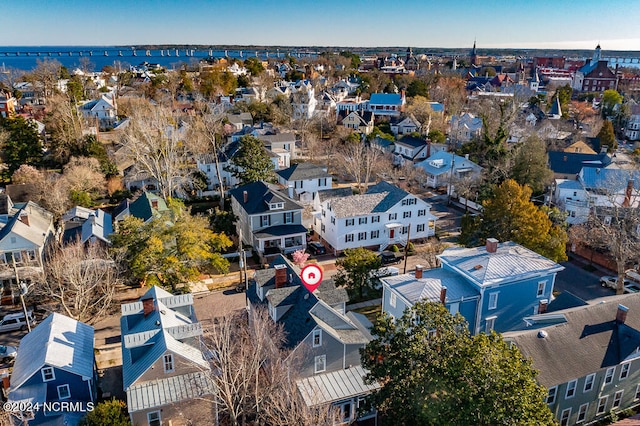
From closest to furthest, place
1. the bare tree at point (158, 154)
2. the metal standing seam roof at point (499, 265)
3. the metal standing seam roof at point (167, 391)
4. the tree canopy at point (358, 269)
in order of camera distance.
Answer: the metal standing seam roof at point (167, 391) → the metal standing seam roof at point (499, 265) → the tree canopy at point (358, 269) → the bare tree at point (158, 154)

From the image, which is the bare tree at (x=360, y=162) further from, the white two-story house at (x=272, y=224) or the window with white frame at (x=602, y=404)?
the window with white frame at (x=602, y=404)

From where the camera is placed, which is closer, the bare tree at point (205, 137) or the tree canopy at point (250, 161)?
the tree canopy at point (250, 161)

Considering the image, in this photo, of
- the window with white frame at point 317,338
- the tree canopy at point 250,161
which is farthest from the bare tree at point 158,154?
the window with white frame at point 317,338

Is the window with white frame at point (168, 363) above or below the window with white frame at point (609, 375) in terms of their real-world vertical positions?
above

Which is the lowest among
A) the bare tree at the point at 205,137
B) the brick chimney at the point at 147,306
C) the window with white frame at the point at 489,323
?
the window with white frame at the point at 489,323

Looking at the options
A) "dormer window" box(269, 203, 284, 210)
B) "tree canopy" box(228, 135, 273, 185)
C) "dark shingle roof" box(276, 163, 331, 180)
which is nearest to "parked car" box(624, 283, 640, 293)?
"dormer window" box(269, 203, 284, 210)

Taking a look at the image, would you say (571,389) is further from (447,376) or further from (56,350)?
(56,350)

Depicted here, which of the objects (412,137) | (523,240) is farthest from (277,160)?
(523,240)

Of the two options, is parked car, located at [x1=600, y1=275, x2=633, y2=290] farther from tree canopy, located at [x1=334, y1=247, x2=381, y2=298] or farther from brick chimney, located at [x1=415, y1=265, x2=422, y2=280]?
tree canopy, located at [x1=334, y1=247, x2=381, y2=298]
